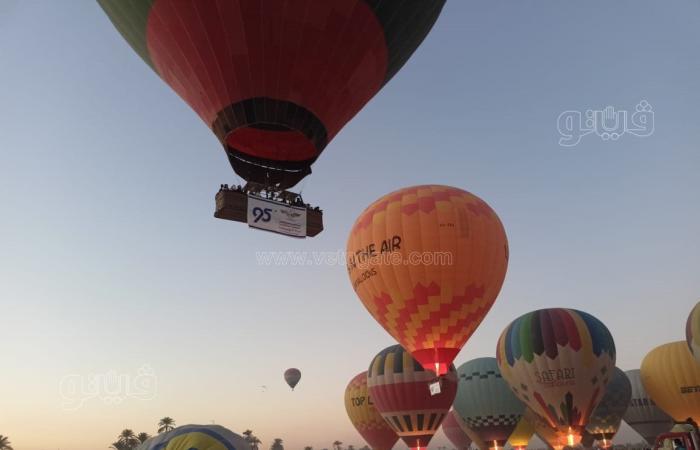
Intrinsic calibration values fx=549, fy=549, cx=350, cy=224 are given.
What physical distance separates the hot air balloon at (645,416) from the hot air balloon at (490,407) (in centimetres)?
995

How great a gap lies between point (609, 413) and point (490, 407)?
25.8ft

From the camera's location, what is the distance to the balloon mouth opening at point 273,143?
14320 mm

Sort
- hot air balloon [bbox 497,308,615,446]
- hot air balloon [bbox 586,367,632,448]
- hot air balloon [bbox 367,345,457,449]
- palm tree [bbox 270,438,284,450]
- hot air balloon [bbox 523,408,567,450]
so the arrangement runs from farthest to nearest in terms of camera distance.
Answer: palm tree [bbox 270,438,284,450] < hot air balloon [bbox 586,367,632,448] < hot air balloon [bbox 523,408,567,450] < hot air balloon [bbox 367,345,457,449] < hot air balloon [bbox 497,308,615,446]

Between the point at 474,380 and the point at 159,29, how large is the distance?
23435 millimetres

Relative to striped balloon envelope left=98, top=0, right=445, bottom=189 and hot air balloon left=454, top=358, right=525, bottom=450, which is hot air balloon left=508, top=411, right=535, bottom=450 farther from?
striped balloon envelope left=98, top=0, right=445, bottom=189

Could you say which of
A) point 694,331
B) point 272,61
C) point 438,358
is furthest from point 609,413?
point 272,61

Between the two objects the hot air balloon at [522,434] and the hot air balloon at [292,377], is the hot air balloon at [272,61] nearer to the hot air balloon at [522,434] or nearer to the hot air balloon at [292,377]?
the hot air balloon at [522,434]

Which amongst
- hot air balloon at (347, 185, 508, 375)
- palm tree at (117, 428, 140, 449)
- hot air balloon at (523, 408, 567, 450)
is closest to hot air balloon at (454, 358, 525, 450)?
hot air balloon at (523, 408, 567, 450)

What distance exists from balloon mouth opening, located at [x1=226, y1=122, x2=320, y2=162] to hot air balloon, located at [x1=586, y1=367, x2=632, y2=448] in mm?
24620

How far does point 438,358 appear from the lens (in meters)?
17.0

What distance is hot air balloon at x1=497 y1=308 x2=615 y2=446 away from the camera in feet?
71.8

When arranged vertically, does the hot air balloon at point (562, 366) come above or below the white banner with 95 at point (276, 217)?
below

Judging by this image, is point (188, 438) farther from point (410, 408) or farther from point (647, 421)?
point (647, 421)

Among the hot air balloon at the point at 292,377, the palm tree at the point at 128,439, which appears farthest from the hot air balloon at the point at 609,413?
the palm tree at the point at 128,439
